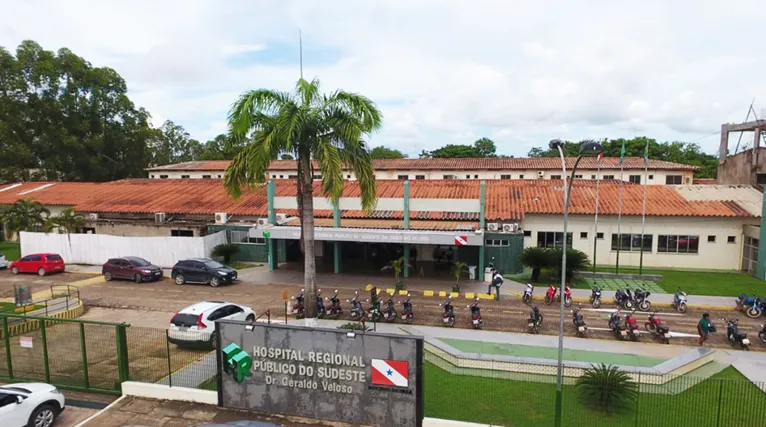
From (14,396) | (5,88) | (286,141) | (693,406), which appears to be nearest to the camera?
(14,396)

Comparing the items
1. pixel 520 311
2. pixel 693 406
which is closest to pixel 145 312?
pixel 520 311

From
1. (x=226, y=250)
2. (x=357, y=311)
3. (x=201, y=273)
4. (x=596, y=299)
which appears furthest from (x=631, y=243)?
(x=201, y=273)

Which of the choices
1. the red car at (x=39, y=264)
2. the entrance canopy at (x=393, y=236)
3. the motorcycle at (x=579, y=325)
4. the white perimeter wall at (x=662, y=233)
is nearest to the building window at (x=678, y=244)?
the white perimeter wall at (x=662, y=233)

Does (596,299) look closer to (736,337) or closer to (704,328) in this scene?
(704,328)

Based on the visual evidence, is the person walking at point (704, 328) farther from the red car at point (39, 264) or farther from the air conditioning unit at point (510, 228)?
the red car at point (39, 264)

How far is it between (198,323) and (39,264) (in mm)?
20352

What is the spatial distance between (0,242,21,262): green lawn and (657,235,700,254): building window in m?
45.5

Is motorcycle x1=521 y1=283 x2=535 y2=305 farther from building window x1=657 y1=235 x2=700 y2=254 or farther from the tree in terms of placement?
the tree

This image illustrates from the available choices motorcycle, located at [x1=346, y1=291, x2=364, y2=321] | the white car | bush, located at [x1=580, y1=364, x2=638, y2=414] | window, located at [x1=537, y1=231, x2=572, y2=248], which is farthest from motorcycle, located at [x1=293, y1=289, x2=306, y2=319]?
window, located at [x1=537, y1=231, x2=572, y2=248]

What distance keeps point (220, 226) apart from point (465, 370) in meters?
23.8

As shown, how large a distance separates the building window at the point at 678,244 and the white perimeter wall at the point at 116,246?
2956cm

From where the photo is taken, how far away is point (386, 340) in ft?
36.3

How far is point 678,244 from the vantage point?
30578 millimetres

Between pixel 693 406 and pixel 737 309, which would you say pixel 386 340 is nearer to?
pixel 693 406
